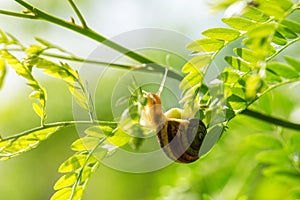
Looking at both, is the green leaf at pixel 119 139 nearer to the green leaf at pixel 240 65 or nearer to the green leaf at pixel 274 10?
the green leaf at pixel 240 65

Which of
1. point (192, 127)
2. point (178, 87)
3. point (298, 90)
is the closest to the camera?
point (192, 127)

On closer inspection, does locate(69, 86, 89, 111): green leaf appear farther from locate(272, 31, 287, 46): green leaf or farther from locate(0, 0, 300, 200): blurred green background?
locate(0, 0, 300, 200): blurred green background

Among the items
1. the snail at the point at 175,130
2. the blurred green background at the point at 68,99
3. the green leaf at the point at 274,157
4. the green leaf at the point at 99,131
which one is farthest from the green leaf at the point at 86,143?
the blurred green background at the point at 68,99

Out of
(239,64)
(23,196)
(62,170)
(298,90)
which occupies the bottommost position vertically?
(23,196)

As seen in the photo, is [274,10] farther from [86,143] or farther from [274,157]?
[274,157]

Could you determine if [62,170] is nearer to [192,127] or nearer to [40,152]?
[192,127]

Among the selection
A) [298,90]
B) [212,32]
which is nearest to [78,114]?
[212,32]

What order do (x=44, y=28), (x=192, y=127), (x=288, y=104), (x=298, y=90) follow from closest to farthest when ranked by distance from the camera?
(x=192, y=127) → (x=288, y=104) → (x=298, y=90) → (x=44, y=28)

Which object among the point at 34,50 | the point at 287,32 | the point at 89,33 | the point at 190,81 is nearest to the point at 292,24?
the point at 287,32

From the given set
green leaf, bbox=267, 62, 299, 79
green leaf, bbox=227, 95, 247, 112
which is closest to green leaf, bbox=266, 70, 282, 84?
green leaf, bbox=267, 62, 299, 79
